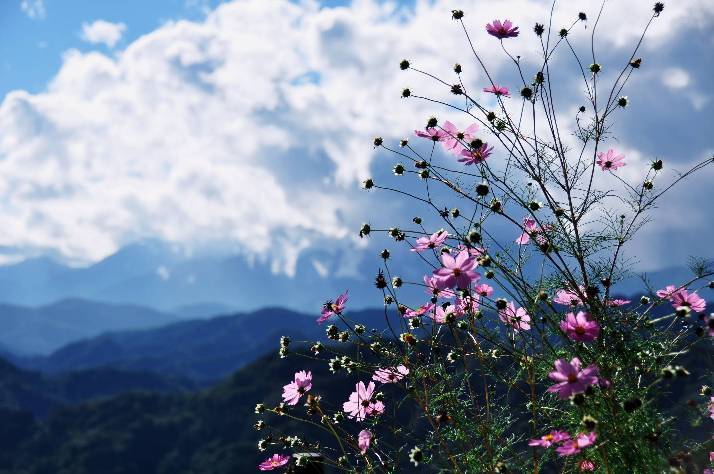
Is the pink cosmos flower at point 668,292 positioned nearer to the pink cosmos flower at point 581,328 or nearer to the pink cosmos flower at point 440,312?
the pink cosmos flower at point 581,328

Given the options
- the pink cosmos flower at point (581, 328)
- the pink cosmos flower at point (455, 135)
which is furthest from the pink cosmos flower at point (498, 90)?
the pink cosmos flower at point (581, 328)

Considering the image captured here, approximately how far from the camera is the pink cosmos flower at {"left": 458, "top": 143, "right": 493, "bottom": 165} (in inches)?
143

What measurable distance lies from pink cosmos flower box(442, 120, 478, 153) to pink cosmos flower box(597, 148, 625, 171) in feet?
2.92

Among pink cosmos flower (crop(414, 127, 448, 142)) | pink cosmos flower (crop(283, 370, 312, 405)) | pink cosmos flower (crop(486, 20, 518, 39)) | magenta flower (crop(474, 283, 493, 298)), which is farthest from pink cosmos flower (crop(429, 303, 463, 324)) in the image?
pink cosmos flower (crop(486, 20, 518, 39))

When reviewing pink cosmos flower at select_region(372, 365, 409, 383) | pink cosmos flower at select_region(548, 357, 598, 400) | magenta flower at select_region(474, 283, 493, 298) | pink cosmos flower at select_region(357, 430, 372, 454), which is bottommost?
pink cosmos flower at select_region(357, 430, 372, 454)

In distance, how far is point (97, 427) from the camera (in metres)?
77.6

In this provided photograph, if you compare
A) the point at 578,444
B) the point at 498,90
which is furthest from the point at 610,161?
the point at 578,444

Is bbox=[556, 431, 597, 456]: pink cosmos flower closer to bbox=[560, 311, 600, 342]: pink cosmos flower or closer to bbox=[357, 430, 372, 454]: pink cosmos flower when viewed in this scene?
bbox=[560, 311, 600, 342]: pink cosmos flower

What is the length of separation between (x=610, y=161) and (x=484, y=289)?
3.78ft

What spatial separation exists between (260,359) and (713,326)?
8328 cm

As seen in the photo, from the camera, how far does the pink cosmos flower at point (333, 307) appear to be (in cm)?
372

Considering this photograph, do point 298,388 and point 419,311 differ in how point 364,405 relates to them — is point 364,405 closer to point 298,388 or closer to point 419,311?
point 298,388

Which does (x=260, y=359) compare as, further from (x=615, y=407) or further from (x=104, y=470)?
(x=615, y=407)

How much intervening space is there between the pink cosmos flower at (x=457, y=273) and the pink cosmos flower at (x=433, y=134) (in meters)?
1.16
